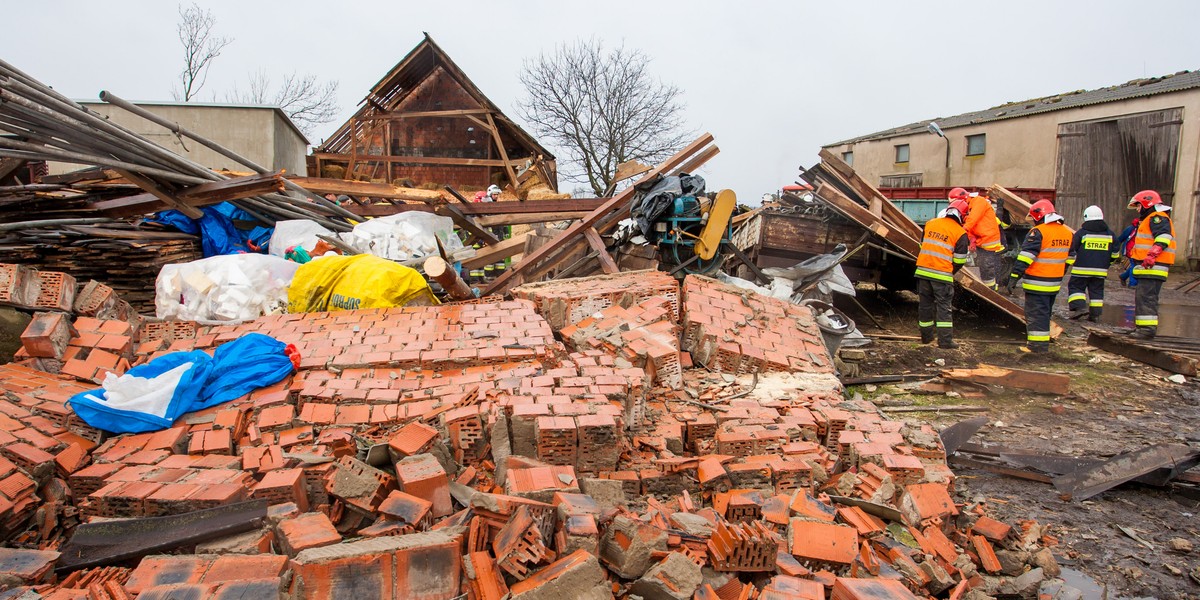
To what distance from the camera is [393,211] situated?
786cm

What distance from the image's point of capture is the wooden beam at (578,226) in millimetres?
7141

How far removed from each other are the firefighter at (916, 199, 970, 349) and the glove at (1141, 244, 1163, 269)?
221cm

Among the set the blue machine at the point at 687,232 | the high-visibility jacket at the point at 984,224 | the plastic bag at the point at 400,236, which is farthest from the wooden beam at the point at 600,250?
the high-visibility jacket at the point at 984,224

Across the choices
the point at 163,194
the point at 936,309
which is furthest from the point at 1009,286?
the point at 163,194

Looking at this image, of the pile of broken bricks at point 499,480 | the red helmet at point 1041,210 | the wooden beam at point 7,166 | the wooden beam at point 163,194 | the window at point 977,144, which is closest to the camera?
the pile of broken bricks at point 499,480

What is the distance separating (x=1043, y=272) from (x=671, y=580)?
7.39 metres

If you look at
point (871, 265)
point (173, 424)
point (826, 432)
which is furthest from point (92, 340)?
point (871, 265)

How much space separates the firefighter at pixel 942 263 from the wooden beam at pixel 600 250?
12.8 feet

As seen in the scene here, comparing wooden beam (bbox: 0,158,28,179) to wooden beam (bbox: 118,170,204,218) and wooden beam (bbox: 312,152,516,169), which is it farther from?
wooden beam (bbox: 312,152,516,169)

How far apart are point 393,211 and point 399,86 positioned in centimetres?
1110

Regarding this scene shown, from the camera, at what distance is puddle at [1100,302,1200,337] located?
8.99m

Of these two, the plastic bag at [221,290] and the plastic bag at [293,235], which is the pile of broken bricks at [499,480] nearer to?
the plastic bag at [221,290]

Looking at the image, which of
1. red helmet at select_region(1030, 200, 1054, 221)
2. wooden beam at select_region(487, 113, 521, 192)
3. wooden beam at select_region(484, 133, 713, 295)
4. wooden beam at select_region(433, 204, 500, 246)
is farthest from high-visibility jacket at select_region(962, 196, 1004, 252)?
wooden beam at select_region(487, 113, 521, 192)

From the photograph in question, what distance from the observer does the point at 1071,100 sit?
17938mm
